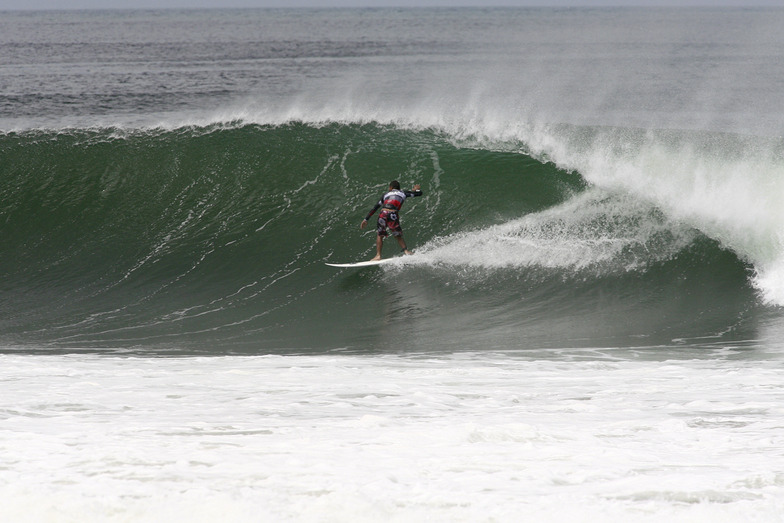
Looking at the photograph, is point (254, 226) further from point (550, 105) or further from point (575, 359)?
point (550, 105)

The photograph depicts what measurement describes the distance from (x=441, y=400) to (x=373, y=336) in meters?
3.27

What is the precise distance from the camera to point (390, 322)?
9203 millimetres

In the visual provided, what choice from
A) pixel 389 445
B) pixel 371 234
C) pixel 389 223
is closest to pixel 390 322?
pixel 389 223

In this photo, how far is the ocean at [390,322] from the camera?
12.2 ft

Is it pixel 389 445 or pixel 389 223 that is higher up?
pixel 389 223

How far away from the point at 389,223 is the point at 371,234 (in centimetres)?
105

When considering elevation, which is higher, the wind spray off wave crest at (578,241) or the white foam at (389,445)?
the wind spray off wave crest at (578,241)

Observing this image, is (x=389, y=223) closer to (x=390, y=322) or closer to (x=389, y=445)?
(x=390, y=322)

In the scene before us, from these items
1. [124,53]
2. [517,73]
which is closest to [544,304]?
[517,73]

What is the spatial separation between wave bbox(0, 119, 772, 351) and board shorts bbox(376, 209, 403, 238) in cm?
53

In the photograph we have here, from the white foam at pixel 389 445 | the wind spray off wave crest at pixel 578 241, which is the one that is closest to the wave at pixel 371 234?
the wind spray off wave crest at pixel 578 241

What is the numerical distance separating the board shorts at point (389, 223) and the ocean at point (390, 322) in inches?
18.6

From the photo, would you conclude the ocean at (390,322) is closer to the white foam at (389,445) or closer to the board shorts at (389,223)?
the white foam at (389,445)

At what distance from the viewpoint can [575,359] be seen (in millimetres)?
7273
